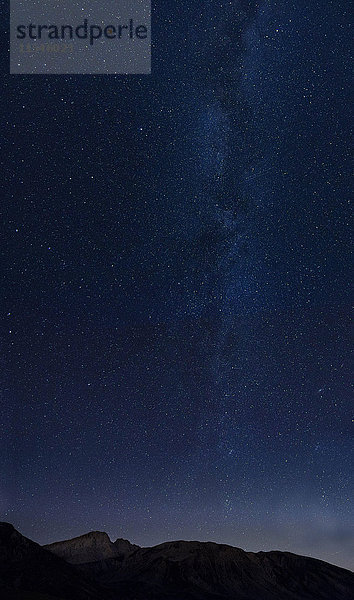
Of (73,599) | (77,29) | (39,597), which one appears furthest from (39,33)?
(73,599)

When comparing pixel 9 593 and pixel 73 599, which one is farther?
pixel 73 599

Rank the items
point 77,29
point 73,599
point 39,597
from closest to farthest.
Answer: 1. point 77,29
2. point 39,597
3. point 73,599

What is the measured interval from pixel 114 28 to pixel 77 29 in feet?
7.73

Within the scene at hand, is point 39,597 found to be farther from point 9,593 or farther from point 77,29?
point 77,29

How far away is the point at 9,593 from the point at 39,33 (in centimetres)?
16874

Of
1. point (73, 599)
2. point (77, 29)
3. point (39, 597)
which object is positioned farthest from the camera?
point (73, 599)

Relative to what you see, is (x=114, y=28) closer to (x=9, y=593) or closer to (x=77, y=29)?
(x=77, y=29)

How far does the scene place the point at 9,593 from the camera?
559 ft

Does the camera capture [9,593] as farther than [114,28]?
Yes

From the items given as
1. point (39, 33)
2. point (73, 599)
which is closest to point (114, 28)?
point (39, 33)

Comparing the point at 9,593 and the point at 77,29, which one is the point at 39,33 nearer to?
the point at 77,29

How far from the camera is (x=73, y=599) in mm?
195250

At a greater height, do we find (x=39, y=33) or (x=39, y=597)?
(x=39, y=33)

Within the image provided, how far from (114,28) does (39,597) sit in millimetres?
167221
